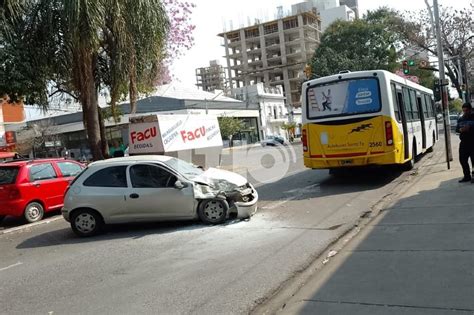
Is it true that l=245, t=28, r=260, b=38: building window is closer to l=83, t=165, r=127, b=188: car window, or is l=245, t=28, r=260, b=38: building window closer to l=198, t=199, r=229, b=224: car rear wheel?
l=83, t=165, r=127, b=188: car window

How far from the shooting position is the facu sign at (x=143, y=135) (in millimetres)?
18297

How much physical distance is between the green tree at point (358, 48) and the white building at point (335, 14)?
57397 millimetres

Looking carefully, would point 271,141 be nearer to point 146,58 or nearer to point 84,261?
point 146,58

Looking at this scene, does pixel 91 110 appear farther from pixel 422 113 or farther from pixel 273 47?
pixel 273 47

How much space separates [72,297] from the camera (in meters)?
5.75

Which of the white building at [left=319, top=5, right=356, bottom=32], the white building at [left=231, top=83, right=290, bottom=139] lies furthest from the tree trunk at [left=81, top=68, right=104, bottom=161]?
the white building at [left=319, top=5, right=356, bottom=32]

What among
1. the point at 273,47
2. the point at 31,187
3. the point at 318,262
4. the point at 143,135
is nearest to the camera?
the point at 318,262

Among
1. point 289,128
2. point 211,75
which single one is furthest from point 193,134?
point 211,75

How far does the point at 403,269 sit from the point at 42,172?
9.84 meters

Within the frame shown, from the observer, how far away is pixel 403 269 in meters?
5.53

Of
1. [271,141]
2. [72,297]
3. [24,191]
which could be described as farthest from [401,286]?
[271,141]

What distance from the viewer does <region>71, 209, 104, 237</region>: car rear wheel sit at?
936 cm

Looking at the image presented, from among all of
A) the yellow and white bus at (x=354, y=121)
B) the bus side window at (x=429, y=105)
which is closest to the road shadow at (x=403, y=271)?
the yellow and white bus at (x=354, y=121)

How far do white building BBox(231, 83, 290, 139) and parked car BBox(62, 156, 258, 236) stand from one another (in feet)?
195
